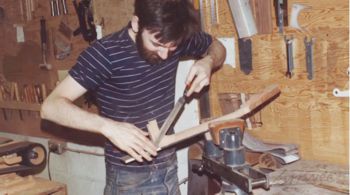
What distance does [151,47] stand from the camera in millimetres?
1771

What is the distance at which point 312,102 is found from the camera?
6.80 feet

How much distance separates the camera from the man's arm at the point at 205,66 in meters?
1.88

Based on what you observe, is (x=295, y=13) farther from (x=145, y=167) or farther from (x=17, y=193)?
(x=17, y=193)

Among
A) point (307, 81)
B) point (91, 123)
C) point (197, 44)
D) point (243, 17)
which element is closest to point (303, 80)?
point (307, 81)

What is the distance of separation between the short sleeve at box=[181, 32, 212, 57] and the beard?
0.84ft

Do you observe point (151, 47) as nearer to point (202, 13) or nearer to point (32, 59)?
point (202, 13)

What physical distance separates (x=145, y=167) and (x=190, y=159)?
0.49 metres

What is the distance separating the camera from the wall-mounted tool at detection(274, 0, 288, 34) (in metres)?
2.05

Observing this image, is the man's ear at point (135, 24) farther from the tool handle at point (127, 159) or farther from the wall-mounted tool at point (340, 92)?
the wall-mounted tool at point (340, 92)

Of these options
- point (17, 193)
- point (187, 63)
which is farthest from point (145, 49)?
point (17, 193)

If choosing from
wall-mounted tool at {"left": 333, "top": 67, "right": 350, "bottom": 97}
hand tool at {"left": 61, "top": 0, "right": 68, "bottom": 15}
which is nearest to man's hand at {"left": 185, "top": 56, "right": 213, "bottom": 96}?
wall-mounted tool at {"left": 333, "top": 67, "right": 350, "bottom": 97}

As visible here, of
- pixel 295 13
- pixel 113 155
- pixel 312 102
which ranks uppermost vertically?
pixel 295 13

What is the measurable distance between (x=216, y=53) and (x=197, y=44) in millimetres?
102

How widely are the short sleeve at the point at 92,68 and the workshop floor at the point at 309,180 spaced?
2.42 feet
